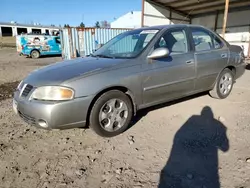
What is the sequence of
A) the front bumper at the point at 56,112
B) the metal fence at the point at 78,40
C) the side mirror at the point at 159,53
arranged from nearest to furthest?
the front bumper at the point at 56,112
the side mirror at the point at 159,53
the metal fence at the point at 78,40

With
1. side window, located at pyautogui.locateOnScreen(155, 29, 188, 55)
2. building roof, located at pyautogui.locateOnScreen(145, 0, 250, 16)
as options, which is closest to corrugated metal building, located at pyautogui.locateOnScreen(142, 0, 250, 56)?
building roof, located at pyautogui.locateOnScreen(145, 0, 250, 16)

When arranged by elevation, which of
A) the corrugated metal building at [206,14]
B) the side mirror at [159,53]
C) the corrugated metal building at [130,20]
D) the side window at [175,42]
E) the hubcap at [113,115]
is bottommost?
the hubcap at [113,115]

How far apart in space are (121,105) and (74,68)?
35.7 inches

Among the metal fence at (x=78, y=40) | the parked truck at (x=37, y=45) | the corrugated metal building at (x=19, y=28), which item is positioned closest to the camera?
the metal fence at (x=78, y=40)

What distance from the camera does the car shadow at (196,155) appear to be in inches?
92.2

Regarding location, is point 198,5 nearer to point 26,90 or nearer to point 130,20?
point 26,90

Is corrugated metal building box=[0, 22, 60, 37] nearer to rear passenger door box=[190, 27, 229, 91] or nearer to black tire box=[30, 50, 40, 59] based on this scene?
black tire box=[30, 50, 40, 59]

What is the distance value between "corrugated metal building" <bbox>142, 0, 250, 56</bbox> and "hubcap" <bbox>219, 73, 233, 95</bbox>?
9.28m

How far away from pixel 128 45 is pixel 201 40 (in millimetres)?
1583

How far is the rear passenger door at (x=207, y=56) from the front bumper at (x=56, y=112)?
2.44 metres

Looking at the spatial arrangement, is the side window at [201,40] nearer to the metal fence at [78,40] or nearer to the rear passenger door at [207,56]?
the rear passenger door at [207,56]

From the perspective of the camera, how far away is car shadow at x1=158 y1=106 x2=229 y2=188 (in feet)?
7.68

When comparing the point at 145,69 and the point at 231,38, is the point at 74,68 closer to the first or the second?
the point at 145,69

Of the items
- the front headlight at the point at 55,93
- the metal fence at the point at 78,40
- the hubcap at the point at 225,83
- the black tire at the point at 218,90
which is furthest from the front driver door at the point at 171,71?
the metal fence at the point at 78,40
